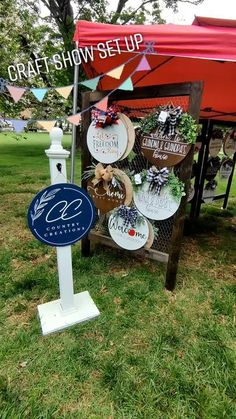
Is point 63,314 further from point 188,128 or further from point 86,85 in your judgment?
point 86,85

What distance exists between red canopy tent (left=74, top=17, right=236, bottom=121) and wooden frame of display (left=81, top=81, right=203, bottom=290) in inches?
9.1

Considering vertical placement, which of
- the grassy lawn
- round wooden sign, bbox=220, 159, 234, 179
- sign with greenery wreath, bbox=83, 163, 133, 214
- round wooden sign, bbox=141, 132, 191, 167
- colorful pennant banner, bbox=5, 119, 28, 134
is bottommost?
the grassy lawn

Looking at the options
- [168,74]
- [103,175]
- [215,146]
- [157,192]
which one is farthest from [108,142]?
[215,146]

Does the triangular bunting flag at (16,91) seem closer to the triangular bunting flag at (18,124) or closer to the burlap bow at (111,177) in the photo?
the triangular bunting flag at (18,124)

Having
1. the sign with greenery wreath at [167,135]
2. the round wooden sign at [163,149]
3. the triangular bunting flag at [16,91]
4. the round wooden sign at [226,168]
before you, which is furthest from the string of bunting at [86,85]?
the round wooden sign at [226,168]

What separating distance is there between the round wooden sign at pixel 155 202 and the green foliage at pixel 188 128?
0.39 meters

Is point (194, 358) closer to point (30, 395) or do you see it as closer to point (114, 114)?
point (30, 395)

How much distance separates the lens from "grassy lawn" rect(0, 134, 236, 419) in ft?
4.57

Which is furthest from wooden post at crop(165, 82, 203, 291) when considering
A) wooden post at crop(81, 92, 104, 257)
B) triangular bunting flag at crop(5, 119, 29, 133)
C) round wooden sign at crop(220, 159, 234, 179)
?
round wooden sign at crop(220, 159, 234, 179)

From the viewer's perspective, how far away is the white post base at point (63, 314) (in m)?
1.86

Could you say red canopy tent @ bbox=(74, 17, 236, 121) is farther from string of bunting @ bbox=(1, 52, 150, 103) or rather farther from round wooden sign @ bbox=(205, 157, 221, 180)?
round wooden sign @ bbox=(205, 157, 221, 180)

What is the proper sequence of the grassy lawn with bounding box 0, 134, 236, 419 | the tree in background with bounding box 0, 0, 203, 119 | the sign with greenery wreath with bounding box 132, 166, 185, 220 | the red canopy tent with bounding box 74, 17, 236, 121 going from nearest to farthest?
→ the grassy lawn with bounding box 0, 134, 236, 419, the red canopy tent with bounding box 74, 17, 236, 121, the sign with greenery wreath with bounding box 132, 166, 185, 220, the tree in background with bounding box 0, 0, 203, 119

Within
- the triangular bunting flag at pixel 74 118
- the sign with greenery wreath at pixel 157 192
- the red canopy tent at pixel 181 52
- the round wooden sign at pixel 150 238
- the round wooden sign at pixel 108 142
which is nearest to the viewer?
the red canopy tent at pixel 181 52

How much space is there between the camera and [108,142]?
222cm
